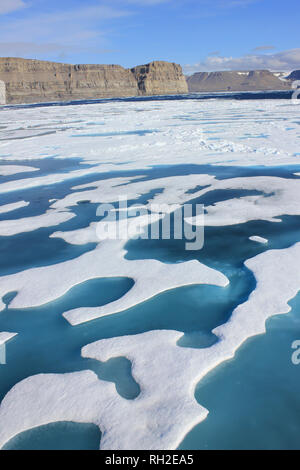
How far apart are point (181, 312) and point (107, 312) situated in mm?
690

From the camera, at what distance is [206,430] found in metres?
2.31

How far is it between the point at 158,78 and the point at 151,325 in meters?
151

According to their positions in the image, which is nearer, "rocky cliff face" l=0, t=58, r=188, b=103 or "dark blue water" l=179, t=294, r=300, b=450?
"dark blue water" l=179, t=294, r=300, b=450

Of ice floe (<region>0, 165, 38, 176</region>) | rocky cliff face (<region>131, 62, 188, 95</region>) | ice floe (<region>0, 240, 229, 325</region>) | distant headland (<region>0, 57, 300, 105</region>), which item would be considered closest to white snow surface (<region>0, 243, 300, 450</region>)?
ice floe (<region>0, 240, 229, 325</region>)

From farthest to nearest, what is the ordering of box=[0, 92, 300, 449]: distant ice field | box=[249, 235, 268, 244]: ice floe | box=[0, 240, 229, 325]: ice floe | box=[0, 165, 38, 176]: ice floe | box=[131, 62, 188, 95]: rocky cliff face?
box=[131, 62, 188, 95]: rocky cliff face, box=[0, 165, 38, 176]: ice floe, box=[249, 235, 268, 244]: ice floe, box=[0, 240, 229, 325]: ice floe, box=[0, 92, 300, 449]: distant ice field

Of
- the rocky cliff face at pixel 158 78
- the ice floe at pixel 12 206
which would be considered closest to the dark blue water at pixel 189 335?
the ice floe at pixel 12 206

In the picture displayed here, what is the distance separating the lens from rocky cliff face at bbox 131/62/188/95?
444ft

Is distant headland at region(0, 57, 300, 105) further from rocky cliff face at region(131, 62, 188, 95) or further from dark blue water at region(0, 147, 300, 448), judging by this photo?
dark blue water at region(0, 147, 300, 448)

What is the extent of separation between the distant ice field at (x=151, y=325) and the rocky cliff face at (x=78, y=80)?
118 metres

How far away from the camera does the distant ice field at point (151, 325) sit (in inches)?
93.4

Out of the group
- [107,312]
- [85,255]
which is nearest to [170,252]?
[85,255]

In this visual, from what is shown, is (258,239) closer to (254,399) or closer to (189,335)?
(189,335)

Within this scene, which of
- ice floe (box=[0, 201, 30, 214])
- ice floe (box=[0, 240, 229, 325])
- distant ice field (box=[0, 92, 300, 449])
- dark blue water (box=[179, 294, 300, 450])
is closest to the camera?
dark blue water (box=[179, 294, 300, 450])
